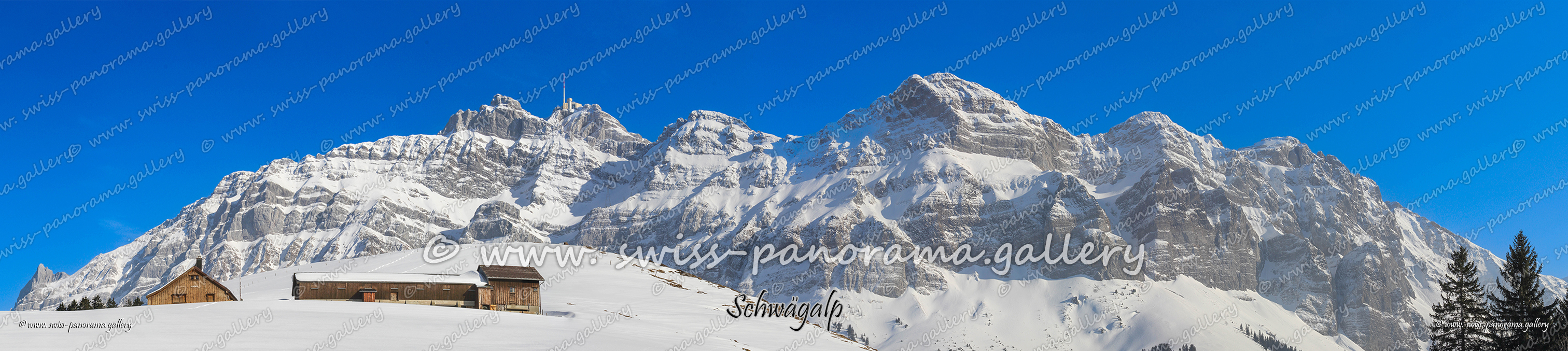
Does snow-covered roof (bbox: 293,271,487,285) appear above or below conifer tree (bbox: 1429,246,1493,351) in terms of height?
above

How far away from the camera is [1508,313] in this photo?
40.3 m

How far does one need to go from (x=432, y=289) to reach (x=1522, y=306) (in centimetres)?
4531

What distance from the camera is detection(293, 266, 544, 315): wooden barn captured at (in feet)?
144

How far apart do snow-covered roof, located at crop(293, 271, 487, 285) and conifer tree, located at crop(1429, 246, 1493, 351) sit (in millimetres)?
41563

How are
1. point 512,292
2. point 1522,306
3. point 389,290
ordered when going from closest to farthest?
point 1522,306 < point 389,290 < point 512,292

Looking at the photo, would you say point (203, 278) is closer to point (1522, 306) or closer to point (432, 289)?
point (432, 289)

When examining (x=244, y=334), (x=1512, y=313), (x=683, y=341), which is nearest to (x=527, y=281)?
(x=683, y=341)

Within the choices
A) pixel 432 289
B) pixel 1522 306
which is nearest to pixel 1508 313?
pixel 1522 306

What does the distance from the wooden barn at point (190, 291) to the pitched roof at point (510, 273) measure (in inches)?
408

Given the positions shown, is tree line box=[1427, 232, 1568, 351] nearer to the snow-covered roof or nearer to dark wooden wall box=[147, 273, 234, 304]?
the snow-covered roof

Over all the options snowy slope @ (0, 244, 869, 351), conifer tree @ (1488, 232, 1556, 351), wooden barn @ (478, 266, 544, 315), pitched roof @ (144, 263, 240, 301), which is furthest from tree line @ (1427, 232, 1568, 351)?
pitched roof @ (144, 263, 240, 301)

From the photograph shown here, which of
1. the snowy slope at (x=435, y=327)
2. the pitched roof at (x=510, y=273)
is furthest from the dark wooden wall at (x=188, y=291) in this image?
the pitched roof at (x=510, y=273)

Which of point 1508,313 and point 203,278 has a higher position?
point 203,278

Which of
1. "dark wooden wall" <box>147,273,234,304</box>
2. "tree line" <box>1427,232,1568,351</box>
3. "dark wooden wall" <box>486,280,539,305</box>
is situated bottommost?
"tree line" <box>1427,232,1568,351</box>
